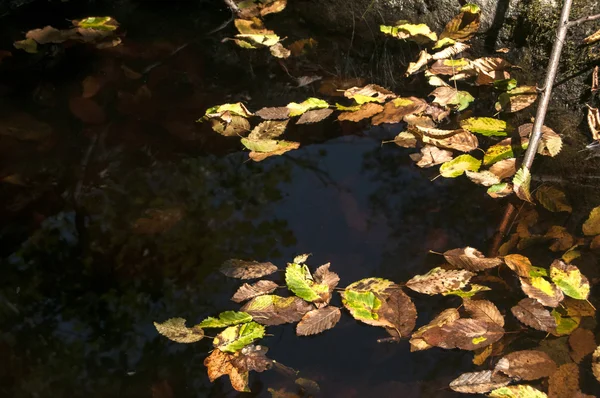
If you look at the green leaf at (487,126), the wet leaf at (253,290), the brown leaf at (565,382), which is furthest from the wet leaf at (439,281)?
the green leaf at (487,126)

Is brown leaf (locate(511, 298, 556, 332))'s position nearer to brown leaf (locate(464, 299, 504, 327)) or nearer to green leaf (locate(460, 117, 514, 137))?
brown leaf (locate(464, 299, 504, 327))

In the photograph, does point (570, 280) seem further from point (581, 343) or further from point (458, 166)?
point (458, 166)

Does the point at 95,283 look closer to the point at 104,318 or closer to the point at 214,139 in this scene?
the point at 104,318

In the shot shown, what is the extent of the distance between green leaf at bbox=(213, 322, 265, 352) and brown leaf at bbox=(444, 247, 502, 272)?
0.73 m

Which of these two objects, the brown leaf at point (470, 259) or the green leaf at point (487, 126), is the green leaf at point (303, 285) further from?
the green leaf at point (487, 126)

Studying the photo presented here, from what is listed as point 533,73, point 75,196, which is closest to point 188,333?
point 75,196

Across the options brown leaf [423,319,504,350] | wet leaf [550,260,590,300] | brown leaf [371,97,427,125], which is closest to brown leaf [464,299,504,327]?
brown leaf [423,319,504,350]

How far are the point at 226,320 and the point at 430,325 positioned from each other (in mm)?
676

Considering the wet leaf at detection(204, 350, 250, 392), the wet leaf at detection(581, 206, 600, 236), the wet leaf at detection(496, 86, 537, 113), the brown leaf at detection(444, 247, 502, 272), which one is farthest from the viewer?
the wet leaf at detection(496, 86, 537, 113)

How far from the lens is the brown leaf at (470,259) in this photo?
188cm

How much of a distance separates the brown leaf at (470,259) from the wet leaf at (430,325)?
20 cm

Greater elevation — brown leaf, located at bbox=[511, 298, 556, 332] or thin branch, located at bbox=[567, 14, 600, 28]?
thin branch, located at bbox=[567, 14, 600, 28]

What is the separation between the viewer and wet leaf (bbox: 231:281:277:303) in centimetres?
189

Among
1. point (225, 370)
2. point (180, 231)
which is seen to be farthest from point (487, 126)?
point (225, 370)
